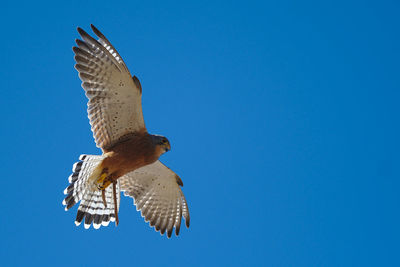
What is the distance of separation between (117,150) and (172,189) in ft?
5.12

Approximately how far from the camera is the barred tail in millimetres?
8281

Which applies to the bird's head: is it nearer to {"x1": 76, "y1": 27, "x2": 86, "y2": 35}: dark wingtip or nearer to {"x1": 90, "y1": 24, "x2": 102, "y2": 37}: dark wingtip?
{"x1": 90, "y1": 24, "x2": 102, "y2": 37}: dark wingtip

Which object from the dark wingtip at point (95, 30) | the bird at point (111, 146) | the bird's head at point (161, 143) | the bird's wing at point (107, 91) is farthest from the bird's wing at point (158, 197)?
the dark wingtip at point (95, 30)

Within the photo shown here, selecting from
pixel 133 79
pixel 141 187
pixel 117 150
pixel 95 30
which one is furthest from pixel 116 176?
pixel 95 30

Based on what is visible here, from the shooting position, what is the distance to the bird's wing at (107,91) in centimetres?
778

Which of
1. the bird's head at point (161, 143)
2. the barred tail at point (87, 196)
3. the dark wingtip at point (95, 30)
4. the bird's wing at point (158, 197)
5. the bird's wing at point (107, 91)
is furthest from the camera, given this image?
the bird's wing at point (158, 197)

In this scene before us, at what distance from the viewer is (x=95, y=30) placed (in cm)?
768

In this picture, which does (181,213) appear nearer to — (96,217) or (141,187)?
(141,187)

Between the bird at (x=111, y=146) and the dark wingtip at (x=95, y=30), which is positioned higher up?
the dark wingtip at (x=95, y=30)

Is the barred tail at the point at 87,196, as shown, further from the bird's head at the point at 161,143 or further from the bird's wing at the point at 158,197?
the bird's head at the point at 161,143

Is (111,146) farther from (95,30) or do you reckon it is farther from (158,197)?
(95,30)

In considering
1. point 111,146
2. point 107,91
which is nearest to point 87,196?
point 111,146

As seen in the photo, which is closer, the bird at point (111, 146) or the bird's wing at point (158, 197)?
the bird at point (111, 146)

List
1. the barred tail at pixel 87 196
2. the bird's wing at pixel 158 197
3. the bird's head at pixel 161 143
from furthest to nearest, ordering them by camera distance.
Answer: the bird's wing at pixel 158 197
the bird's head at pixel 161 143
the barred tail at pixel 87 196
